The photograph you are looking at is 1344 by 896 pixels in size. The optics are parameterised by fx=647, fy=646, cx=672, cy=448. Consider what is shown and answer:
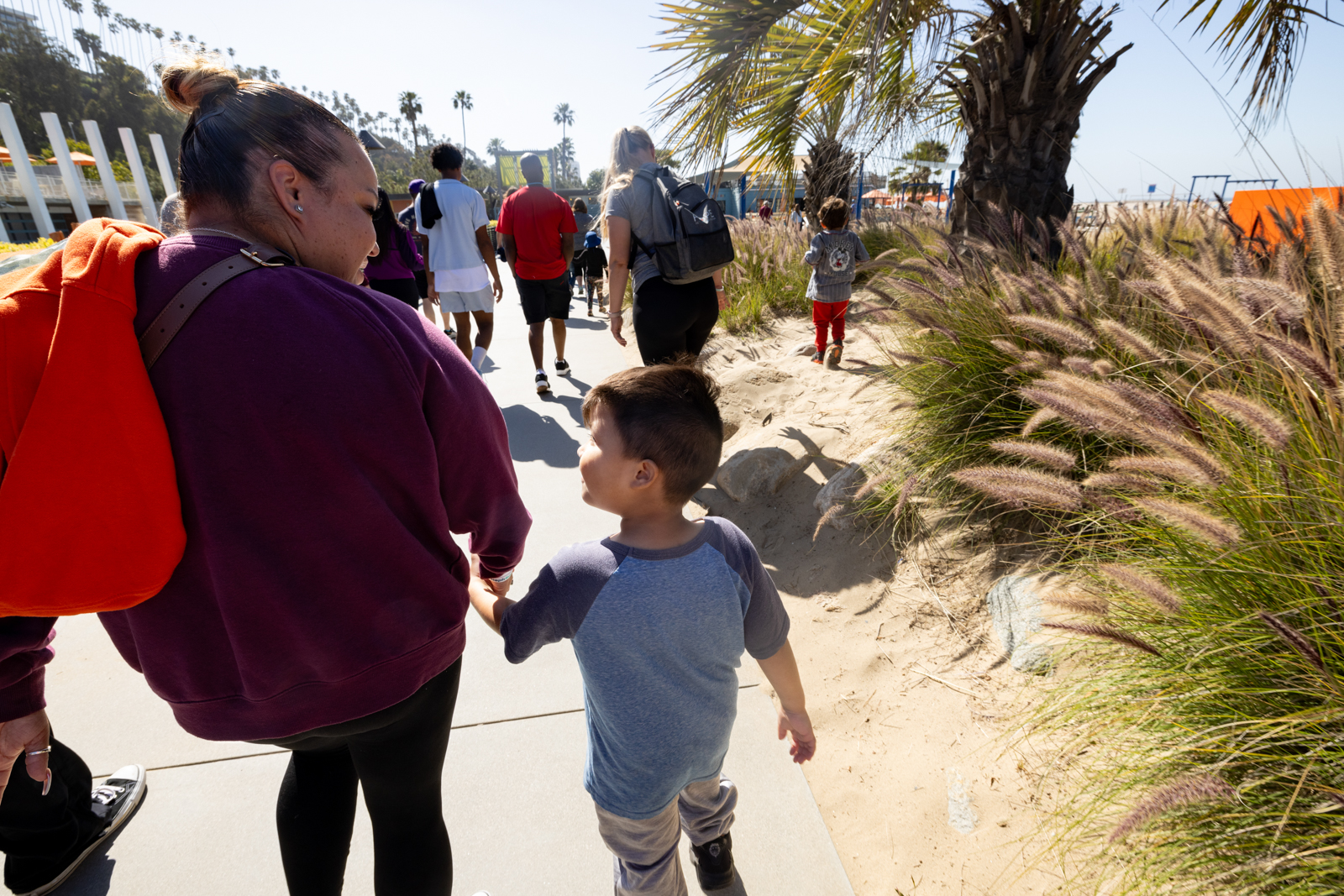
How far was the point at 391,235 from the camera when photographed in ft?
17.8

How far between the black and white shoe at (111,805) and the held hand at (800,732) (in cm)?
202

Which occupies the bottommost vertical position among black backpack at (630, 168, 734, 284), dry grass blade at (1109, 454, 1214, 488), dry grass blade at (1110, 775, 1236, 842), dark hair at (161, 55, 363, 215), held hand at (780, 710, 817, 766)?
held hand at (780, 710, 817, 766)

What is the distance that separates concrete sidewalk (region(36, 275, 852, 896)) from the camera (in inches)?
71.5

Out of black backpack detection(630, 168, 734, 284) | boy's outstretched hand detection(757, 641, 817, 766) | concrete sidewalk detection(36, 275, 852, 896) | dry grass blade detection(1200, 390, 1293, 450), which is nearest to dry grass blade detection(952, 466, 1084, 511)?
dry grass blade detection(1200, 390, 1293, 450)

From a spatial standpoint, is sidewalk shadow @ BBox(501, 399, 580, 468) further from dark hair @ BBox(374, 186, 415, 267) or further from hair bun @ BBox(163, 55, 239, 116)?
hair bun @ BBox(163, 55, 239, 116)

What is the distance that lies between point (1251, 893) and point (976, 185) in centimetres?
469

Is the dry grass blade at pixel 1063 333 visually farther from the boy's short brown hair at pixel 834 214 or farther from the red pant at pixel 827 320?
the boy's short brown hair at pixel 834 214

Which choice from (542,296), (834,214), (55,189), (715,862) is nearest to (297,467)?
(715,862)

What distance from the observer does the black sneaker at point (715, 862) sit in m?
1.71

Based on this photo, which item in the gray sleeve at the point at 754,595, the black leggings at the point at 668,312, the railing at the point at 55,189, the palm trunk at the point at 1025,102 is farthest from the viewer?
the railing at the point at 55,189

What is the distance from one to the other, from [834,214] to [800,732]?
15.8ft

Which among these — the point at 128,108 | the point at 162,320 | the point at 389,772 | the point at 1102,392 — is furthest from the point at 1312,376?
the point at 128,108

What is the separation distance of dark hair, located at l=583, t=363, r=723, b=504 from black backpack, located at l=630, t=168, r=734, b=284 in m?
2.34

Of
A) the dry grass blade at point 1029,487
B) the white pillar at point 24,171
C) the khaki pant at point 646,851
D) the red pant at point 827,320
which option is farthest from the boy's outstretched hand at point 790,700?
the white pillar at point 24,171
